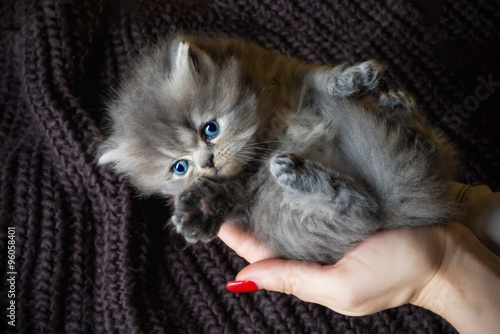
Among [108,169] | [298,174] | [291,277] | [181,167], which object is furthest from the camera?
[108,169]

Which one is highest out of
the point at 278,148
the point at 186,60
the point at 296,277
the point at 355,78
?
the point at 355,78

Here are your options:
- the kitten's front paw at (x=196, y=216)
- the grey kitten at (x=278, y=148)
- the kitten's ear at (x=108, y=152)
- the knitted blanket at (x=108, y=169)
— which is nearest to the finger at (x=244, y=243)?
the grey kitten at (x=278, y=148)

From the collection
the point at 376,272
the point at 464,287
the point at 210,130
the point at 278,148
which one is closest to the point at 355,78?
the point at 278,148

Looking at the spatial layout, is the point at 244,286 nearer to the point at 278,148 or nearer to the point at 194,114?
the point at 278,148

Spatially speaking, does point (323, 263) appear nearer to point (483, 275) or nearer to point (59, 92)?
point (483, 275)

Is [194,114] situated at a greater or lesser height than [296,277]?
greater

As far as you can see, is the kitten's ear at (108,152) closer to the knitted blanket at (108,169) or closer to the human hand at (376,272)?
the knitted blanket at (108,169)

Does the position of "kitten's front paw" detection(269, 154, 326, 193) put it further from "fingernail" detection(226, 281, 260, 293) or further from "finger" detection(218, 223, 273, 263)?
"fingernail" detection(226, 281, 260, 293)

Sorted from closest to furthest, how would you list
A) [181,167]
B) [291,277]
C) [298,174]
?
[298,174] < [291,277] < [181,167]
